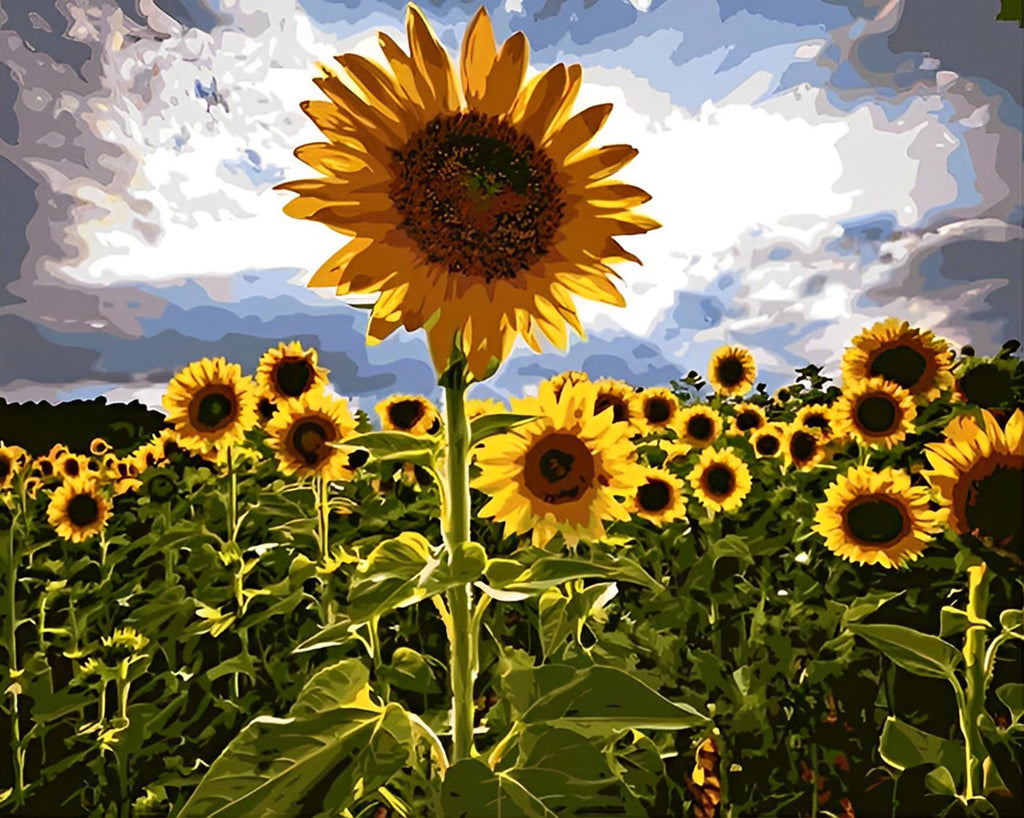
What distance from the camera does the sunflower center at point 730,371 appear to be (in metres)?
3.36

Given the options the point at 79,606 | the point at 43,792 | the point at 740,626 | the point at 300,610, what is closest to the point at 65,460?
the point at 79,606

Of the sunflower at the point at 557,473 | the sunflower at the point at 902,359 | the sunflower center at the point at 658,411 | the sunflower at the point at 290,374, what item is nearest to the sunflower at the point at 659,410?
the sunflower center at the point at 658,411

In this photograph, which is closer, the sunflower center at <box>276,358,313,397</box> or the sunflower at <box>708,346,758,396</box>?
the sunflower center at <box>276,358,313,397</box>

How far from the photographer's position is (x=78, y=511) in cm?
251

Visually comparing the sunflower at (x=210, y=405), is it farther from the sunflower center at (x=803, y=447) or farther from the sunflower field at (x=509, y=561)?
the sunflower center at (x=803, y=447)

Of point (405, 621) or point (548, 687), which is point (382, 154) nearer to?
point (548, 687)

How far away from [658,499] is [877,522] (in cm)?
55

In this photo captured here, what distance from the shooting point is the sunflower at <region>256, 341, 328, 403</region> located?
1.91 meters

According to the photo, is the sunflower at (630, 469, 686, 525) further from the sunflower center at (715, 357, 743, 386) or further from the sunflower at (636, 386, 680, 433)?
the sunflower center at (715, 357, 743, 386)

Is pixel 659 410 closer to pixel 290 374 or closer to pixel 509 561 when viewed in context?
pixel 290 374

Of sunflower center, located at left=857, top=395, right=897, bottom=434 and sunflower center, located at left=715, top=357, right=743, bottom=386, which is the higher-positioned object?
sunflower center, located at left=715, top=357, right=743, bottom=386

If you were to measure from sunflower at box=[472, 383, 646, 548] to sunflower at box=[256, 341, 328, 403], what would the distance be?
95 cm

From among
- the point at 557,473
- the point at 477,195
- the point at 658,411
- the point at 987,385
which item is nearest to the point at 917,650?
the point at 557,473

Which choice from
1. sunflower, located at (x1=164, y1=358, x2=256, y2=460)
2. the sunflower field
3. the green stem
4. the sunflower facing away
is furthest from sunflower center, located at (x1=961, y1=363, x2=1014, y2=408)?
sunflower, located at (x1=164, y1=358, x2=256, y2=460)
